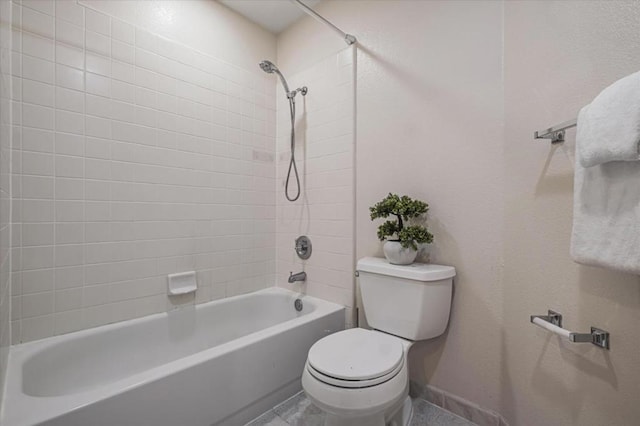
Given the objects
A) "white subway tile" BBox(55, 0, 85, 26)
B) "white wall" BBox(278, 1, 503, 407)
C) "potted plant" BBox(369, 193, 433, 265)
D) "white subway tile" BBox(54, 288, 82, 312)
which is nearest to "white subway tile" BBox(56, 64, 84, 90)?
"white subway tile" BBox(55, 0, 85, 26)

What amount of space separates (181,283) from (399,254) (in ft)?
4.29

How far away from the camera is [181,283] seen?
1.77 meters

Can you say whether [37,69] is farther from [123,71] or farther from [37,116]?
[123,71]

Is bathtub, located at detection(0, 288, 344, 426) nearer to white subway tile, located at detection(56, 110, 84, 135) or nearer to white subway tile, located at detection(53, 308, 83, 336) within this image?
white subway tile, located at detection(53, 308, 83, 336)

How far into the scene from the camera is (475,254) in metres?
1.37

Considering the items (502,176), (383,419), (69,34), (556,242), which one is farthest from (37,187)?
(556,242)

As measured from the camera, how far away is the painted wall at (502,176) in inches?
38.1


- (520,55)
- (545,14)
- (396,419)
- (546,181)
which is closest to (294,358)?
(396,419)

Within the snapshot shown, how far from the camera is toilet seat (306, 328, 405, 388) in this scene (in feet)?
3.41

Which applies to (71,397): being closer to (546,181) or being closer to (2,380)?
(2,380)

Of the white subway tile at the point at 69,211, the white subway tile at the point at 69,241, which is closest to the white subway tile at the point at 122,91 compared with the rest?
the white subway tile at the point at 69,211

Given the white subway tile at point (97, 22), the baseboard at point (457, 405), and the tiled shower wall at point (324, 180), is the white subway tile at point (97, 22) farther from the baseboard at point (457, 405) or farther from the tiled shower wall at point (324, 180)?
the baseboard at point (457, 405)

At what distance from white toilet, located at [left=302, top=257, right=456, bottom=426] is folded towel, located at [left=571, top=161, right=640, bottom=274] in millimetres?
568

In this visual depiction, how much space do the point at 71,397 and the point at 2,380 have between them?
0.29 metres
